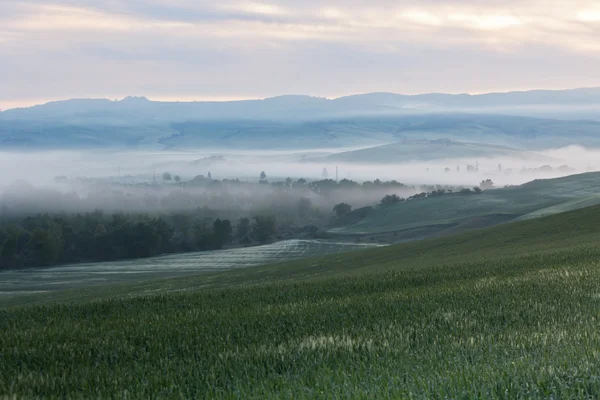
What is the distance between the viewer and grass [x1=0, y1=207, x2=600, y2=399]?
761 cm

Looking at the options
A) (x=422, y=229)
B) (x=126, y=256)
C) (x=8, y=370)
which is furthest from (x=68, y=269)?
A: (x=8, y=370)

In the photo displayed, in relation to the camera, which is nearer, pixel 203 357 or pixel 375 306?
pixel 203 357

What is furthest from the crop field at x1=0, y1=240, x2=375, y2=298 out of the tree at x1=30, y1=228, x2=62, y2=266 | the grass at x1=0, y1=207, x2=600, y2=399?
the grass at x1=0, y1=207, x2=600, y2=399

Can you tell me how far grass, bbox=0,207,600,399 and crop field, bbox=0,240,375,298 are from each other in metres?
111

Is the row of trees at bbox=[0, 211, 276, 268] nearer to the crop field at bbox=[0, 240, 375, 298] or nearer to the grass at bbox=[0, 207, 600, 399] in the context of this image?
the crop field at bbox=[0, 240, 375, 298]

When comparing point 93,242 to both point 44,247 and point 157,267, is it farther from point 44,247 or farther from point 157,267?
point 157,267

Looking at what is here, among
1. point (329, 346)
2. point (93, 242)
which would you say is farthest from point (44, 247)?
point (329, 346)

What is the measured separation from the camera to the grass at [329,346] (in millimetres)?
7605

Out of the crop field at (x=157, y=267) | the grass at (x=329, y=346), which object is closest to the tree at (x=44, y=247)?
the crop field at (x=157, y=267)

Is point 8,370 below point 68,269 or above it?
above

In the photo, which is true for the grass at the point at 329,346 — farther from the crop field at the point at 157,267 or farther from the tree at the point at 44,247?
the tree at the point at 44,247

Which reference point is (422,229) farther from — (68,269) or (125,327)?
(125,327)

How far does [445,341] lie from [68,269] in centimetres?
15612

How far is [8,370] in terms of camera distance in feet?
33.9
